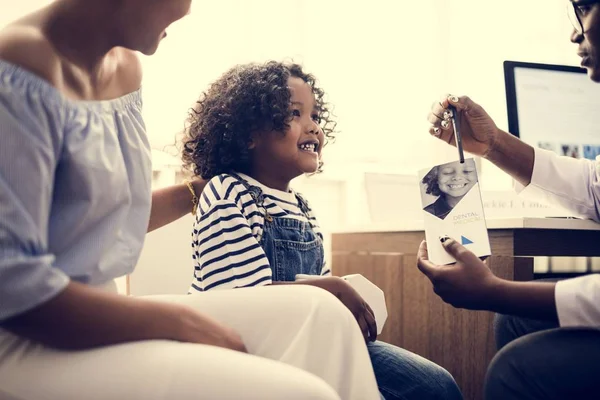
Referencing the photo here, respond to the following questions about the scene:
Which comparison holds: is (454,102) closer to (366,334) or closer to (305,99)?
(305,99)

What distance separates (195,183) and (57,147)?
1.65 ft

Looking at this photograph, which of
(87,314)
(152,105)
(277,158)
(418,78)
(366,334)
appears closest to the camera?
(87,314)

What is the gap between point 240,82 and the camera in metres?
1.16

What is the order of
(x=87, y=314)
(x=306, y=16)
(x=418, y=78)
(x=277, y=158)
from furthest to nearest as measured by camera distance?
(x=418, y=78), (x=306, y=16), (x=277, y=158), (x=87, y=314)

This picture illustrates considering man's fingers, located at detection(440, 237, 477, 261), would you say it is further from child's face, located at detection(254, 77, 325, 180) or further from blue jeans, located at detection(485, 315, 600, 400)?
child's face, located at detection(254, 77, 325, 180)

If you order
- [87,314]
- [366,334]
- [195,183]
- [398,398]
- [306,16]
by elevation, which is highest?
[306,16]

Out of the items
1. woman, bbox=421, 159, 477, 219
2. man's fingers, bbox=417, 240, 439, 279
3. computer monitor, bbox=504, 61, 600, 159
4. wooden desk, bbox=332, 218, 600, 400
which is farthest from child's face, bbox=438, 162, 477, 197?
computer monitor, bbox=504, 61, 600, 159

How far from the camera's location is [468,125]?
49.8 inches

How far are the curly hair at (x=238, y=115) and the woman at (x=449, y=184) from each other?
31 centimetres

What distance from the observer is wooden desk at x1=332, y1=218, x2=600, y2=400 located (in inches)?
45.8

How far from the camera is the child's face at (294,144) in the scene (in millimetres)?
1118

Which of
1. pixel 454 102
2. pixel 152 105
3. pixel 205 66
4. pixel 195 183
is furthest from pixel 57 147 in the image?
pixel 205 66

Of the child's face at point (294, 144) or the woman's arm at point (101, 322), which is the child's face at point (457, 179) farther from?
the woman's arm at point (101, 322)

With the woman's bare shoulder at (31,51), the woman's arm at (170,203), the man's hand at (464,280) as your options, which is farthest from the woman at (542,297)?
the woman's bare shoulder at (31,51)
